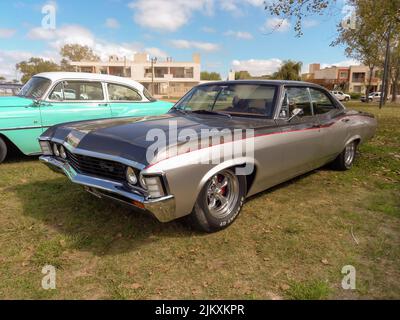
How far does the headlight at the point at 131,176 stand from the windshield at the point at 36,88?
4126 millimetres

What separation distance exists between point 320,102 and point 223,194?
2.46 meters

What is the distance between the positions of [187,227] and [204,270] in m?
0.79

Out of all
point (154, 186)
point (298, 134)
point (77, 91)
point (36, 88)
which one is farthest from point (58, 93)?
point (298, 134)

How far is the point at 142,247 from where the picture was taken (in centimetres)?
303

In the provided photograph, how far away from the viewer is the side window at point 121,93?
666 cm

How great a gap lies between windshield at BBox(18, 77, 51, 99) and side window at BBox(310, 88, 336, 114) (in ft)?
15.6

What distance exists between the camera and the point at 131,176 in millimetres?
2697

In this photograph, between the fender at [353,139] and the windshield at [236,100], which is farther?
the fender at [353,139]

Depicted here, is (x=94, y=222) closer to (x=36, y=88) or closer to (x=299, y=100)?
(x=299, y=100)

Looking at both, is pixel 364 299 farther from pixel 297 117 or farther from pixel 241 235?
pixel 297 117

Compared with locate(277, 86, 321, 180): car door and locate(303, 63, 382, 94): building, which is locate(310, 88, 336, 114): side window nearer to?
locate(277, 86, 321, 180): car door

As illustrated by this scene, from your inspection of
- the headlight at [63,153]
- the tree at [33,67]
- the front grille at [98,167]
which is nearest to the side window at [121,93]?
the headlight at [63,153]

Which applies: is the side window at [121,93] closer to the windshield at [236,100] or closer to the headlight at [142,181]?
the windshield at [236,100]
